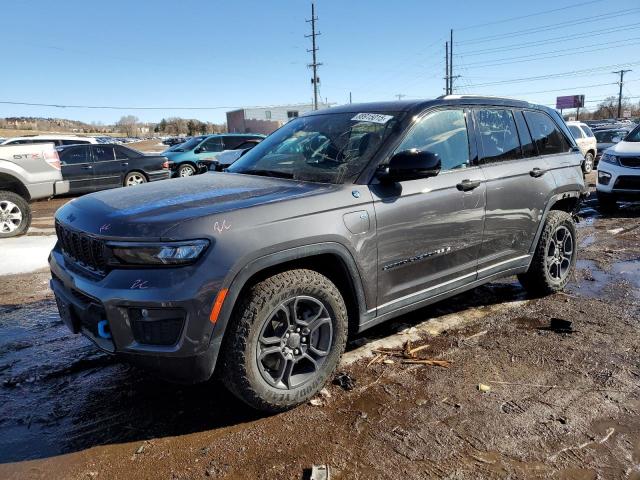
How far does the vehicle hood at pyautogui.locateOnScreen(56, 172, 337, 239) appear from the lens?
2584 mm

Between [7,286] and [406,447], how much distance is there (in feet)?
16.2

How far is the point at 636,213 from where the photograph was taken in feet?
31.2

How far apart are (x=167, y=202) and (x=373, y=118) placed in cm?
165

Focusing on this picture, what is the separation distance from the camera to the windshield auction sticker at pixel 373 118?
A: 3592 mm

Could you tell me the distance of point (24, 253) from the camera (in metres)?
A: 7.04

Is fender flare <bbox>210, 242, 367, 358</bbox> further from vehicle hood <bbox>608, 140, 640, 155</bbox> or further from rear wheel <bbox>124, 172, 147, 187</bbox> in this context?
rear wheel <bbox>124, 172, 147, 187</bbox>

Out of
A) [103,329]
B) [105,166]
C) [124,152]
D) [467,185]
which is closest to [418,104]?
[467,185]

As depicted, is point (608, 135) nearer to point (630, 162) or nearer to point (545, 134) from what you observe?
point (630, 162)

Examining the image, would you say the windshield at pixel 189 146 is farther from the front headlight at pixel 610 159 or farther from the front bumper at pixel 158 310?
the front bumper at pixel 158 310

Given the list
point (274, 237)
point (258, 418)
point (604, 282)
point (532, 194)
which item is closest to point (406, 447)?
point (258, 418)

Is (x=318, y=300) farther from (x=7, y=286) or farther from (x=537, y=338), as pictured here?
(x=7, y=286)

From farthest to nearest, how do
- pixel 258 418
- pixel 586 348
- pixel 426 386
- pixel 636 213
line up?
pixel 636 213, pixel 586 348, pixel 426 386, pixel 258 418

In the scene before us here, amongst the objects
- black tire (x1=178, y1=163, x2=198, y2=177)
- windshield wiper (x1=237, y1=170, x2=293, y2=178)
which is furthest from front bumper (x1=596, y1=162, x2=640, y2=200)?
black tire (x1=178, y1=163, x2=198, y2=177)

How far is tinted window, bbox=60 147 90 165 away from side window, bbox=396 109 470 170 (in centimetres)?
1181
